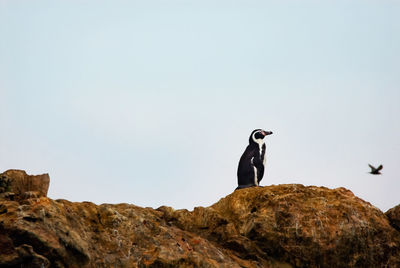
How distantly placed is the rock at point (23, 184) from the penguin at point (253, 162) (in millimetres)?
9775

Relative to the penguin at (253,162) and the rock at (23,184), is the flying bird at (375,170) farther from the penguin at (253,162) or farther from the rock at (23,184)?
the rock at (23,184)

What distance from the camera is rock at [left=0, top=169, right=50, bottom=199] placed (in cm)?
1526

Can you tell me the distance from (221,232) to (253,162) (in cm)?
723

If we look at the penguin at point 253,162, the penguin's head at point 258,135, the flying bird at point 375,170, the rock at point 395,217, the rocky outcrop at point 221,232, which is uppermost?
the penguin's head at point 258,135

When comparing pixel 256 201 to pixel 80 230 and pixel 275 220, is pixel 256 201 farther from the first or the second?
pixel 80 230

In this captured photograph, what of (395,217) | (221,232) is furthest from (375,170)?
(221,232)

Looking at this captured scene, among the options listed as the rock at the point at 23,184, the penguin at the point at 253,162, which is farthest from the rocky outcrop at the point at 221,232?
the penguin at the point at 253,162

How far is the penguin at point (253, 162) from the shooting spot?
80.5 ft

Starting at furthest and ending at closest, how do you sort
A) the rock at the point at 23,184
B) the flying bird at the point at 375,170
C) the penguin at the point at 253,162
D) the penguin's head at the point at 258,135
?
the penguin's head at the point at 258,135 → the penguin at the point at 253,162 → the flying bird at the point at 375,170 → the rock at the point at 23,184

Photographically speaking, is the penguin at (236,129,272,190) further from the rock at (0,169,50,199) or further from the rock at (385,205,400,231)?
the rock at (0,169,50,199)

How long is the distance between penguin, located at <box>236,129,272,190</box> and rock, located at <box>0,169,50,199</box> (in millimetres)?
9775

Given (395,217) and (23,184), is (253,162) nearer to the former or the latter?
(395,217)

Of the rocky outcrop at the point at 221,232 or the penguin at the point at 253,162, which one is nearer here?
the rocky outcrop at the point at 221,232

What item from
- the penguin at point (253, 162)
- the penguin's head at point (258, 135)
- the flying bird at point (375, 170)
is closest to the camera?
the flying bird at point (375, 170)
